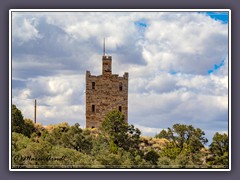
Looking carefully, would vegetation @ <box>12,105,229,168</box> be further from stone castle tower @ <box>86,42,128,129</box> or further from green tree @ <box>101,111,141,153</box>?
stone castle tower @ <box>86,42,128,129</box>

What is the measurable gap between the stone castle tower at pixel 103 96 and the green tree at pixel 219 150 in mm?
1933

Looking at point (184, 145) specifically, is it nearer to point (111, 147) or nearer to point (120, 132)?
point (120, 132)

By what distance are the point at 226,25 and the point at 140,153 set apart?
321cm

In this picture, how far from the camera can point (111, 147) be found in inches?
588

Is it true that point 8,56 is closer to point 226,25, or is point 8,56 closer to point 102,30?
point 102,30

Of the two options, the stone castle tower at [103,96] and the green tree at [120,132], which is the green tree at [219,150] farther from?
the stone castle tower at [103,96]

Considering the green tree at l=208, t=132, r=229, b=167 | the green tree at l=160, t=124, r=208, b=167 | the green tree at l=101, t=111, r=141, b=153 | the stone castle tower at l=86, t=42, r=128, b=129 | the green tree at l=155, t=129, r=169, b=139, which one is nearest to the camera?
the green tree at l=208, t=132, r=229, b=167

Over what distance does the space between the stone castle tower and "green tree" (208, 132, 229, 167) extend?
6.34 ft

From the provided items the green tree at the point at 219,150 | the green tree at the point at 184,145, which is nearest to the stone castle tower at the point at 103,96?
the green tree at the point at 184,145

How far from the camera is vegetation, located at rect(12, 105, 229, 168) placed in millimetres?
13844

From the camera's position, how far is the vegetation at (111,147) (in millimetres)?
13844

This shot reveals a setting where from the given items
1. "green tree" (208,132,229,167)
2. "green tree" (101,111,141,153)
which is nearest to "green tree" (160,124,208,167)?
"green tree" (208,132,229,167)

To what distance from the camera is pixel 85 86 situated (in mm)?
14672

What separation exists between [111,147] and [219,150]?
91.5 inches
